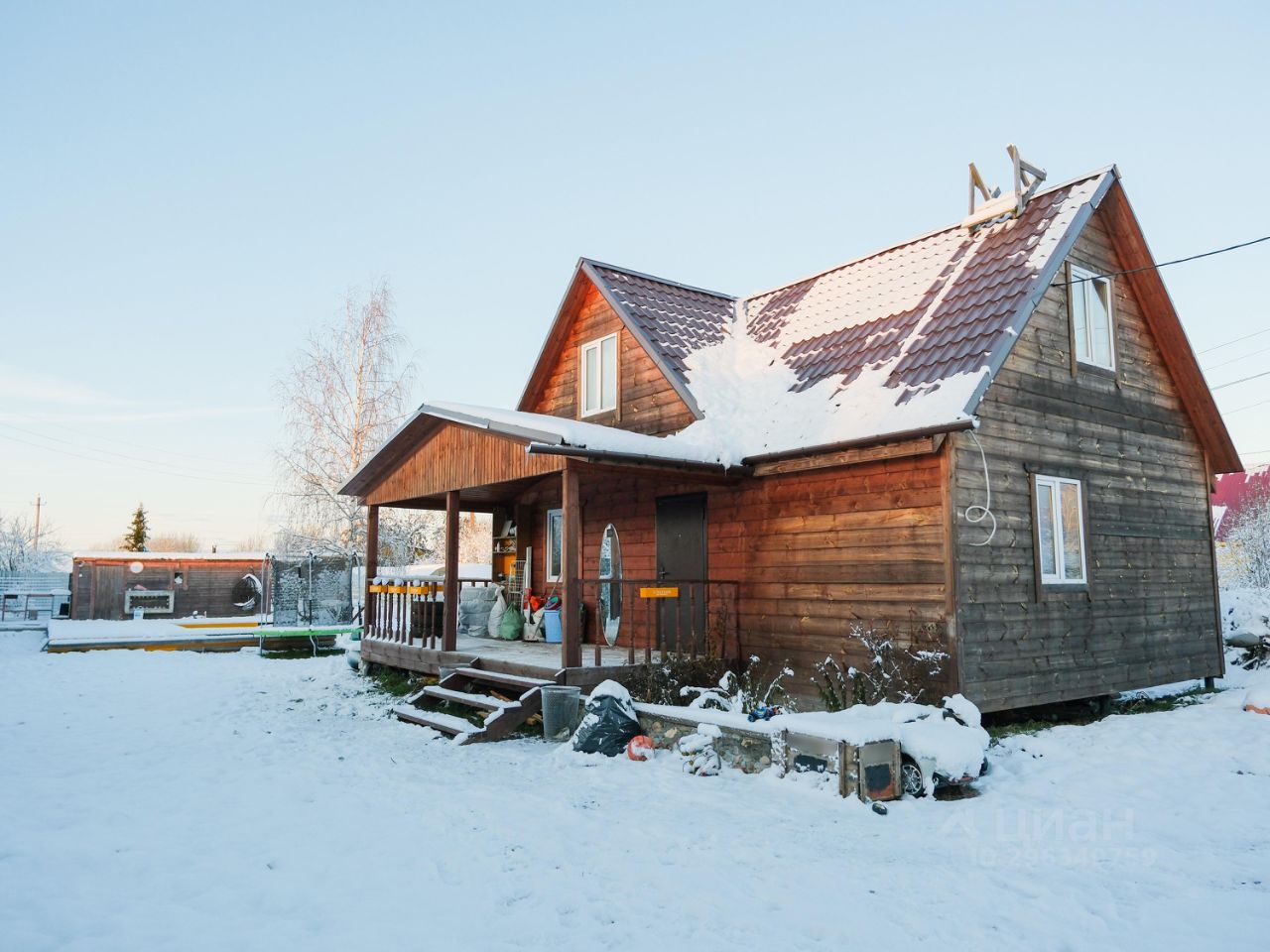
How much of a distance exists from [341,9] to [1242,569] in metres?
29.1

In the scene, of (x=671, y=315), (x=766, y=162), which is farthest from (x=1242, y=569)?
(x=671, y=315)

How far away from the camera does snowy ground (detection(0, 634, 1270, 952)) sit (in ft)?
13.6

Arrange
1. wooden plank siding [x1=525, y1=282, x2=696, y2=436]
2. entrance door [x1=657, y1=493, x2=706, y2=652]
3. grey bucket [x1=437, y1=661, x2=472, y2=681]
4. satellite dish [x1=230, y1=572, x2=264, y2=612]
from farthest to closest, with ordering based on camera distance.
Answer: satellite dish [x1=230, y1=572, x2=264, y2=612], wooden plank siding [x1=525, y1=282, x2=696, y2=436], grey bucket [x1=437, y1=661, x2=472, y2=681], entrance door [x1=657, y1=493, x2=706, y2=652]

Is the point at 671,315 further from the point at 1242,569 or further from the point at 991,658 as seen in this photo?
the point at 1242,569

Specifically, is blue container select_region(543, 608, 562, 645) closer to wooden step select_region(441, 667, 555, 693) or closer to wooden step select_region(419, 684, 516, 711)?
wooden step select_region(441, 667, 555, 693)

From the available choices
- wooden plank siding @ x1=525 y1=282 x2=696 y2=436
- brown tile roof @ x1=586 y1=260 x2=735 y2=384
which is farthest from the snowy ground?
brown tile roof @ x1=586 y1=260 x2=735 y2=384

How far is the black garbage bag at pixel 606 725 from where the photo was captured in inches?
327

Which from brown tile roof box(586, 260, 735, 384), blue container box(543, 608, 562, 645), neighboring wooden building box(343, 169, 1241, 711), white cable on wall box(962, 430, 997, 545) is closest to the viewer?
white cable on wall box(962, 430, 997, 545)

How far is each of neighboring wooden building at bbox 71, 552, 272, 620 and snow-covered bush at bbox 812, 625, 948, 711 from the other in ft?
68.3

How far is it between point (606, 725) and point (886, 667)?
2.93 m

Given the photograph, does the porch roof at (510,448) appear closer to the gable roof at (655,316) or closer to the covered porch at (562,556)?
the covered porch at (562,556)

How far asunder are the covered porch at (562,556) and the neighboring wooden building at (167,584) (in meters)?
13.7

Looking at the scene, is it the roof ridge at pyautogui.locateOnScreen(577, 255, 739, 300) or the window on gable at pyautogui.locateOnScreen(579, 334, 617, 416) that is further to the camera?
the roof ridge at pyautogui.locateOnScreen(577, 255, 739, 300)

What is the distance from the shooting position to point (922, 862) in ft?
16.9
